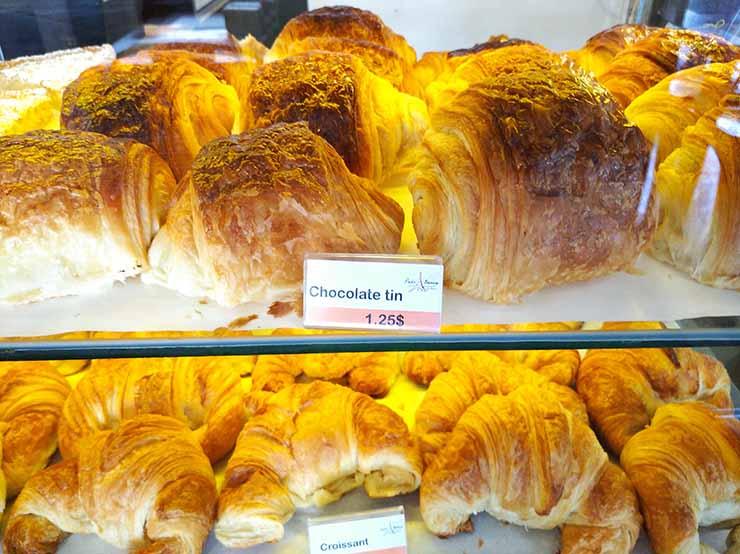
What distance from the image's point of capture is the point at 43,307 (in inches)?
37.6

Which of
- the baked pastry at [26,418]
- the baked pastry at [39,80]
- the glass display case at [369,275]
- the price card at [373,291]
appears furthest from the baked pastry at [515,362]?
the baked pastry at [39,80]

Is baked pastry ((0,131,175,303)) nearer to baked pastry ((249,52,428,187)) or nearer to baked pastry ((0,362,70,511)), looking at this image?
baked pastry ((249,52,428,187))

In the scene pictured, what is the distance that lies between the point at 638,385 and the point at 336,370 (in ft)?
2.27

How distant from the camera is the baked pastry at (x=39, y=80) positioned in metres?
1.15

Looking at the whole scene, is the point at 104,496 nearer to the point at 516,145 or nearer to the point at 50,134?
the point at 50,134

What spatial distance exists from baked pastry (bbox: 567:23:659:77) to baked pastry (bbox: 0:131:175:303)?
95 cm

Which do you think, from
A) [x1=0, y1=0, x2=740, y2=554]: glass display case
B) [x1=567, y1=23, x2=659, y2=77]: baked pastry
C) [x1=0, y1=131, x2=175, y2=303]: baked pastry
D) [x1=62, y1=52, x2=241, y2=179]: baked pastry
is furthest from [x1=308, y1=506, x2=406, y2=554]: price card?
[x1=567, y1=23, x2=659, y2=77]: baked pastry

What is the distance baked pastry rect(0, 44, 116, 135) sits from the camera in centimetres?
115

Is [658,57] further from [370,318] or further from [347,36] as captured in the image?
[370,318]

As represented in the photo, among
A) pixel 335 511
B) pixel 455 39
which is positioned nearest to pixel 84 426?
pixel 335 511

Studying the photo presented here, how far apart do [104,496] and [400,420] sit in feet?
1.92

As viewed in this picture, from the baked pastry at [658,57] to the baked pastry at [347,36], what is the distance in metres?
0.47

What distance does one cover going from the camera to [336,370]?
4.62 ft

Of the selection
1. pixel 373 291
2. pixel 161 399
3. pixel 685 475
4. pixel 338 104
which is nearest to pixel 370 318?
pixel 373 291
